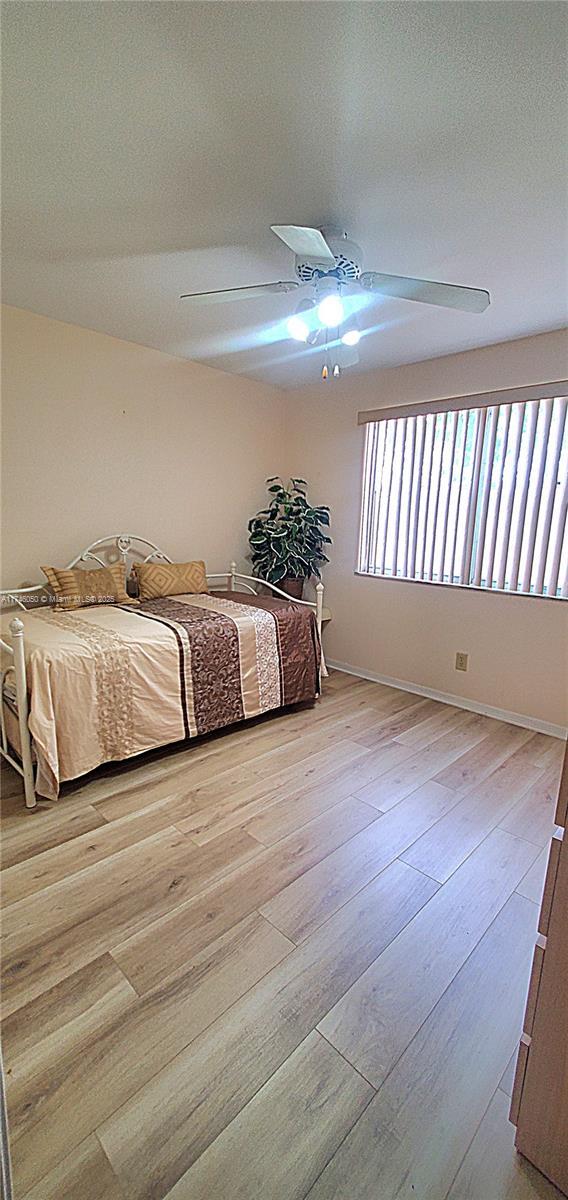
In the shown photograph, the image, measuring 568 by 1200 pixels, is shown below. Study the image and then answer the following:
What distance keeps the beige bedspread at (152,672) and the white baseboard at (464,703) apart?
77cm

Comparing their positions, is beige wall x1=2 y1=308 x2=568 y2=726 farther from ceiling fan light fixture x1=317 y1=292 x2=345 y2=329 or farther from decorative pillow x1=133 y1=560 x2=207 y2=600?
ceiling fan light fixture x1=317 y1=292 x2=345 y2=329

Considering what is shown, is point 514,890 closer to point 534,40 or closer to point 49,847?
point 49,847

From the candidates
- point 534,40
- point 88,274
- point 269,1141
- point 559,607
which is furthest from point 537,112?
point 269,1141

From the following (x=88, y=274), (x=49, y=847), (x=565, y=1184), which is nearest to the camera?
(x=565, y=1184)

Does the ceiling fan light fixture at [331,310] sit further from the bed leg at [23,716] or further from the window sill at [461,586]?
the window sill at [461,586]

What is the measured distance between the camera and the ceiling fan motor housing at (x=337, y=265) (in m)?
1.78

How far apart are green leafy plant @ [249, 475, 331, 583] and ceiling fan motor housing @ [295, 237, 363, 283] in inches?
82.3

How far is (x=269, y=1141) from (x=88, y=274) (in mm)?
2995

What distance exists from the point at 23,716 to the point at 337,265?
85.4 inches

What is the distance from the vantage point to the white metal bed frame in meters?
2.02

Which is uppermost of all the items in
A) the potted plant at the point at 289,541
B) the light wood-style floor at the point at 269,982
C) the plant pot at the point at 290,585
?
the potted plant at the point at 289,541

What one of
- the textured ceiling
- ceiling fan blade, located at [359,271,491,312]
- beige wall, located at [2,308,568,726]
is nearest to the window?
beige wall, located at [2,308,568,726]

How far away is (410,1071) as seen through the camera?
1.13m

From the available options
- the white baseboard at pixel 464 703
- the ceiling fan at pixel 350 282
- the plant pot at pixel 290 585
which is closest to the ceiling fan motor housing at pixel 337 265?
the ceiling fan at pixel 350 282
